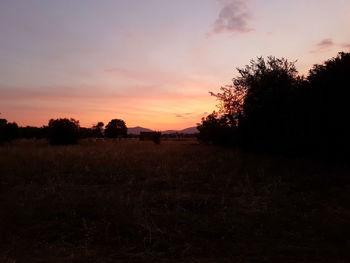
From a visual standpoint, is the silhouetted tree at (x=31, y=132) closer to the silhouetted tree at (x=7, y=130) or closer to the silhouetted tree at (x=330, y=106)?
the silhouetted tree at (x=7, y=130)

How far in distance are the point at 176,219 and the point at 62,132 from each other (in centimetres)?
4454

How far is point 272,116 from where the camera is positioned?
2478 cm

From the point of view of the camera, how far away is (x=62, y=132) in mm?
A: 48500

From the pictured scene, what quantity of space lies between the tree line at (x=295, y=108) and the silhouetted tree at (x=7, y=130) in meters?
36.3

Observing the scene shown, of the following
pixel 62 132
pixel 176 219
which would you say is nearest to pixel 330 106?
pixel 176 219

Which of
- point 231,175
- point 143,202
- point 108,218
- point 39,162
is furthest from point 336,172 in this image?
point 39,162

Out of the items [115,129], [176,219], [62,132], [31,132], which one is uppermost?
[115,129]

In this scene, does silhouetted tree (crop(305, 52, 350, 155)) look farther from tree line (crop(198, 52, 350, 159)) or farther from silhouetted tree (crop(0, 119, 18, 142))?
silhouetted tree (crop(0, 119, 18, 142))

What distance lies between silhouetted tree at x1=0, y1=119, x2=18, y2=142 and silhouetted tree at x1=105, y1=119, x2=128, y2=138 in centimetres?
4491

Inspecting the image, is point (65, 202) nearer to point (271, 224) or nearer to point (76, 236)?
point (76, 236)

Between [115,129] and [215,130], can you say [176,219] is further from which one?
[115,129]

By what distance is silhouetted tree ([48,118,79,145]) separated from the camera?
4844 centimetres

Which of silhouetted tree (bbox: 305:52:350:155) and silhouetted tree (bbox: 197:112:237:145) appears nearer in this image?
silhouetted tree (bbox: 305:52:350:155)

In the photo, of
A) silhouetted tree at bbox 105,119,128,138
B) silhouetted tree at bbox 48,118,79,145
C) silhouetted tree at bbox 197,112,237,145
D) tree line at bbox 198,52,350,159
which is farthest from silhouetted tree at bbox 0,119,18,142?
silhouetted tree at bbox 105,119,128,138
